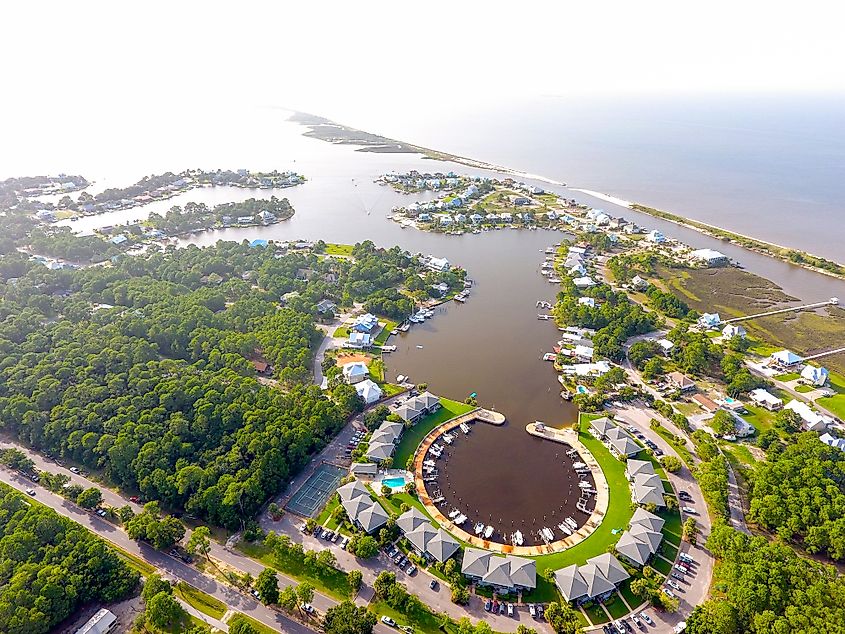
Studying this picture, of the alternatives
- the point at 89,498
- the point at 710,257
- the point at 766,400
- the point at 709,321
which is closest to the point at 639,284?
the point at 709,321

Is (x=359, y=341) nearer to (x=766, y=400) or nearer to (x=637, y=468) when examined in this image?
(x=637, y=468)

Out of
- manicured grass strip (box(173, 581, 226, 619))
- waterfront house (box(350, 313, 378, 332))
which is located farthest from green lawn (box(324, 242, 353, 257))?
manicured grass strip (box(173, 581, 226, 619))

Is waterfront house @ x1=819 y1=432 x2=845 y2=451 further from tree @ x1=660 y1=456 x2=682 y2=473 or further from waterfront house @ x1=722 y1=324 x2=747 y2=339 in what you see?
waterfront house @ x1=722 y1=324 x2=747 y2=339

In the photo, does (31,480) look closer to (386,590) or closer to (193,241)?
(386,590)

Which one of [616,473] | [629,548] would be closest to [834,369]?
[616,473]

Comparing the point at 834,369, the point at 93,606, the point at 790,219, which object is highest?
the point at 790,219

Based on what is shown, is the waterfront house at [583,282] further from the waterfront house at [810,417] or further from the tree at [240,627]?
the tree at [240,627]

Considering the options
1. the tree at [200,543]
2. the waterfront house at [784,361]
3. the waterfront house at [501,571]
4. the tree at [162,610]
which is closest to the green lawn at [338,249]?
the tree at [200,543]
